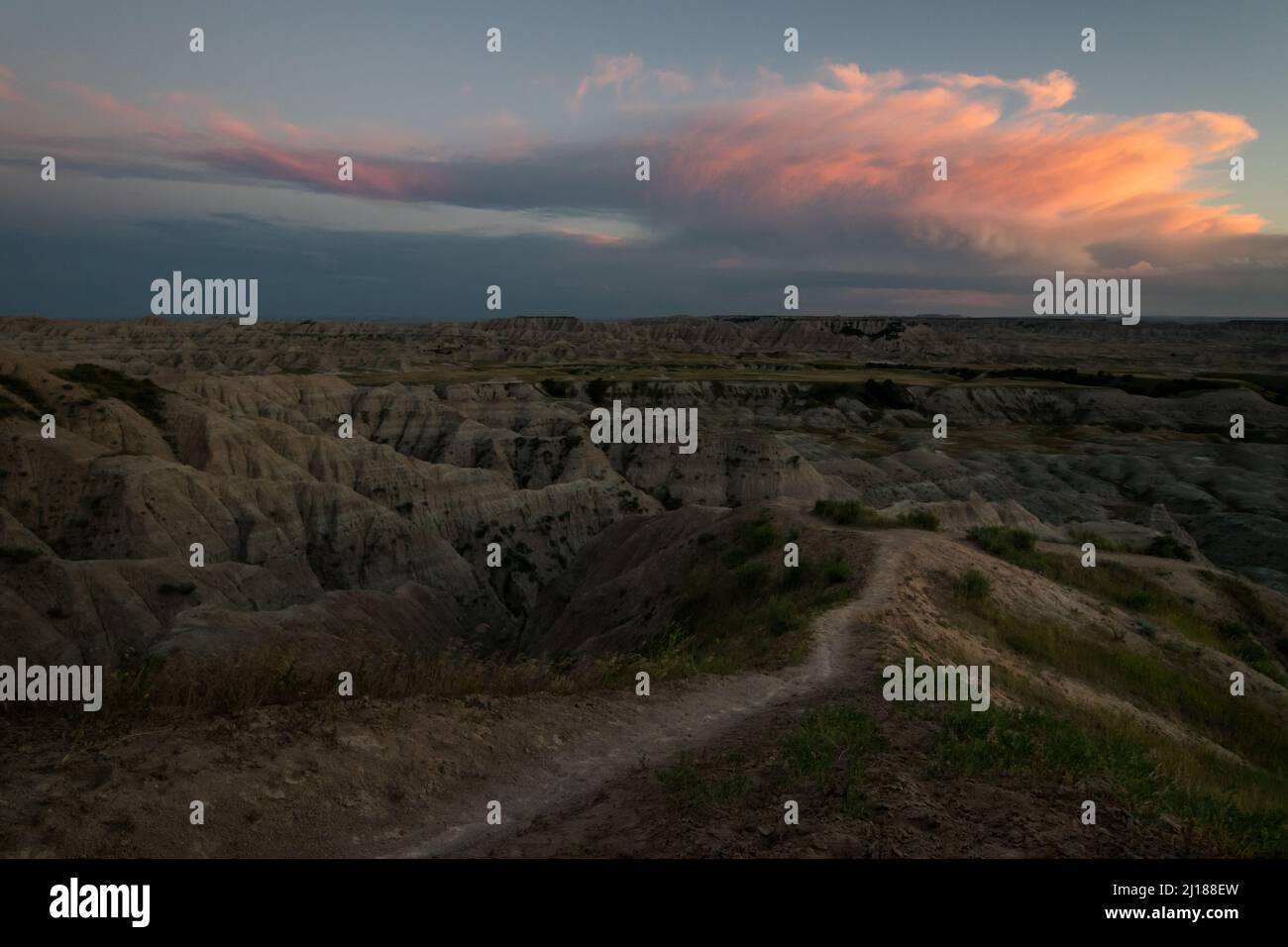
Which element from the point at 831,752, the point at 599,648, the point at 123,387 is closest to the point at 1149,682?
the point at 831,752

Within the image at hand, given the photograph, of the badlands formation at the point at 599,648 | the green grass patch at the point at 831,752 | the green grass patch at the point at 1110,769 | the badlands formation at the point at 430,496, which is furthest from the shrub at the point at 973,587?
the green grass patch at the point at 831,752

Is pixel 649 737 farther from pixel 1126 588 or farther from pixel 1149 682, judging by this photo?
pixel 1126 588

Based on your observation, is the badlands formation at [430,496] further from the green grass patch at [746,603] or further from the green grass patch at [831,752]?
the green grass patch at [831,752]

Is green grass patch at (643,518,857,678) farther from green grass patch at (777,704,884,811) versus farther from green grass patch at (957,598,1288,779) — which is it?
green grass patch at (777,704,884,811)

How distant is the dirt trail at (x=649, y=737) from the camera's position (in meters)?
6.96

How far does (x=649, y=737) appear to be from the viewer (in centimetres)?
934

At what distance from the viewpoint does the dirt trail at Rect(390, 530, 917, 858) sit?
6965 mm

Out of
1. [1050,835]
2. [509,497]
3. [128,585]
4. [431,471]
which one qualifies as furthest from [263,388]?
[1050,835]

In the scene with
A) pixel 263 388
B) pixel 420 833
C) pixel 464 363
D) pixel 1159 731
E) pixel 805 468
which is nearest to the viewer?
pixel 420 833

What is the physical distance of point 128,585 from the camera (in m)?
32.7

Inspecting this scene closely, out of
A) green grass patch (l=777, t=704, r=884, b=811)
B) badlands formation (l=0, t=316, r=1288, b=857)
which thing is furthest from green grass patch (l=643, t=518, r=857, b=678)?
green grass patch (l=777, t=704, r=884, b=811)

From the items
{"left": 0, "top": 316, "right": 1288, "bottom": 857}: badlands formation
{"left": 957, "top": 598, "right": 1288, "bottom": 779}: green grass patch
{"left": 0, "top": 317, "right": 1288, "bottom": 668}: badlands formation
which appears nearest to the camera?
{"left": 0, "top": 316, "right": 1288, "bottom": 857}: badlands formation
